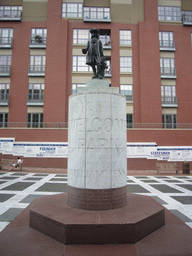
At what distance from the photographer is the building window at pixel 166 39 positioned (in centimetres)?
2603

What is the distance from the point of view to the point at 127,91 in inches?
994

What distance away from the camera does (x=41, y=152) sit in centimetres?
2150

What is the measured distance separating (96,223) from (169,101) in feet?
76.6

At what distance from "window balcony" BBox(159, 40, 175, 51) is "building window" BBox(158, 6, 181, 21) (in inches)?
138

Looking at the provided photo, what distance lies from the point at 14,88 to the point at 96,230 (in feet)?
80.4

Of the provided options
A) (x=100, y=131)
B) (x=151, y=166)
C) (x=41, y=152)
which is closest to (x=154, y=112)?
(x=151, y=166)

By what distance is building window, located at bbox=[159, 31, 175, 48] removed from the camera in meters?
26.0

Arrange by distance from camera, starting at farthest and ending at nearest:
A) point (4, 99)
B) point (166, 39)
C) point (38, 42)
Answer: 1. point (166, 39)
2. point (38, 42)
3. point (4, 99)

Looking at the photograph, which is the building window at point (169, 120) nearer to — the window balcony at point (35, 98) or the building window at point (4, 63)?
the window balcony at point (35, 98)

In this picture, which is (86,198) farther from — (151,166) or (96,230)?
(151,166)

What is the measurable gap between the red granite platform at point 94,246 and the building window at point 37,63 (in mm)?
23223

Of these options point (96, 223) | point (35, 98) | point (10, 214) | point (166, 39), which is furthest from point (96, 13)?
point (96, 223)

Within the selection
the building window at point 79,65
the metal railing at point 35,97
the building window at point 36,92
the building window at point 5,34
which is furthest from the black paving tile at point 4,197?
the building window at point 5,34

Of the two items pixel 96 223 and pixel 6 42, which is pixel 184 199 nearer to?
pixel 96 223
